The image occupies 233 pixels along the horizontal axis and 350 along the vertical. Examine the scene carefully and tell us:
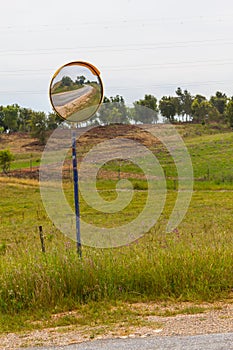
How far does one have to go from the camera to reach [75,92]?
22.0ft

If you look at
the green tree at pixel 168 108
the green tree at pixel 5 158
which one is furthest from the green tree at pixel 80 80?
the green tree at pixel 168 108

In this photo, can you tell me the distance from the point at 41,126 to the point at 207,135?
2012 centimetres

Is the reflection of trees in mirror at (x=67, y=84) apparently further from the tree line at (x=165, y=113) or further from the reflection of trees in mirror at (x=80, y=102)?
the tree line at (x=165, y=113)

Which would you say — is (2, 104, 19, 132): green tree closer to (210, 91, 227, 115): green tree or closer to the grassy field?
(210, 91, 227, 115): green tree

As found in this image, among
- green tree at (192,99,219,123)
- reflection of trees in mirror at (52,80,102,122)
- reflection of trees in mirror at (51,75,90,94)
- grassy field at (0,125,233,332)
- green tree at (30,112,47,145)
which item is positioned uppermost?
green tree at (192,99,219,123)

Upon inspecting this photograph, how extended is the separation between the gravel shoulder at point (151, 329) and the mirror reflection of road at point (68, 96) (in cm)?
281

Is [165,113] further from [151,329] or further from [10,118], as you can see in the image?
[151,329]

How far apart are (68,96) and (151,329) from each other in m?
3.11

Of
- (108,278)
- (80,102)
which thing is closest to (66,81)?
(80,102)

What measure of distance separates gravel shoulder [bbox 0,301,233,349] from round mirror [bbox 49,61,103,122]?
2637mm

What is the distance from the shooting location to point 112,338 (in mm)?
5254

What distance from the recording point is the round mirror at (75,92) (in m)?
6.65

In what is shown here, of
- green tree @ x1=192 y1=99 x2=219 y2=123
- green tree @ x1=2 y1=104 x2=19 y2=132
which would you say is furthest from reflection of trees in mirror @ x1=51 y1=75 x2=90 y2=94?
green tree @ x1=2 y1=104 x2=19 y2=132

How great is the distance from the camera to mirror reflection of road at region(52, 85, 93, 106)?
665 centimetres
